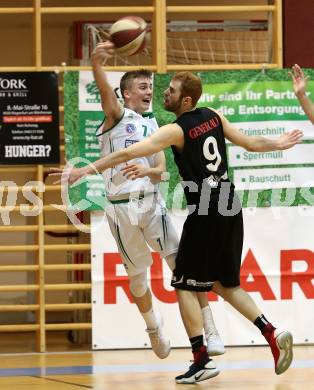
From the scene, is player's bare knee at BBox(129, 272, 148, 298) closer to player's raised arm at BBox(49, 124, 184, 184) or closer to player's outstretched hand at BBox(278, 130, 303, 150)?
player's raised arm at BBox(49, 124, 184, 184)

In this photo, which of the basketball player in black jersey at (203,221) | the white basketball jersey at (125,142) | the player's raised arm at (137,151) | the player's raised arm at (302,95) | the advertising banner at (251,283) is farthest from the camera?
the advertising banner at (251,283)

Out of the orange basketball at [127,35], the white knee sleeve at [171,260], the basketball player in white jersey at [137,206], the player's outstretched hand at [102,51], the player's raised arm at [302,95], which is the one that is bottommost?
the white knee sleeve at [171,260]

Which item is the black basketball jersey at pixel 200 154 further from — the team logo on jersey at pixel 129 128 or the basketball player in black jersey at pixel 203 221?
the team logo on jersey at pixel 129 128

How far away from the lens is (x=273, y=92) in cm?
934

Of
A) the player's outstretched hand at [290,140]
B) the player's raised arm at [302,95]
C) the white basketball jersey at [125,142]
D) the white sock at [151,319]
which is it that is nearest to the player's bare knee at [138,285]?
the white sock at [151,319]

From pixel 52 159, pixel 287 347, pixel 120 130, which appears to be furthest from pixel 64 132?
pixel 287 347

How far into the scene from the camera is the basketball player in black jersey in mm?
6652

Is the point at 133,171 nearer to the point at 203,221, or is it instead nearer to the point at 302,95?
the point at 203,221

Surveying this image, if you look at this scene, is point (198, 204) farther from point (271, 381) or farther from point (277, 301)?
point (277, 301)

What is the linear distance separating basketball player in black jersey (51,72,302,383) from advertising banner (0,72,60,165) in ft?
8.61

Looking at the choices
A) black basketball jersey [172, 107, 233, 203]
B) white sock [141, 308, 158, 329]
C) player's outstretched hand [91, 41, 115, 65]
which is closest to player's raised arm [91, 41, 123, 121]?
player's outstretched hand [91, 41, 115, 65]

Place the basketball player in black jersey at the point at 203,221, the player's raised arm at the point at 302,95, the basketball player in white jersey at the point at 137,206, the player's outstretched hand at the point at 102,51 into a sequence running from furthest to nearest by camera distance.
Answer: the basketball player in white jersey at the point at 137,206 < the player's outstretched hand at the point at 102,51 < the player's raised arm at the point at 302,95 < the basketball player in black jersey at the point at 203,221

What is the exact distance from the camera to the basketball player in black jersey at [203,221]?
6652mm

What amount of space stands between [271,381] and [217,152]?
5.34 ft
